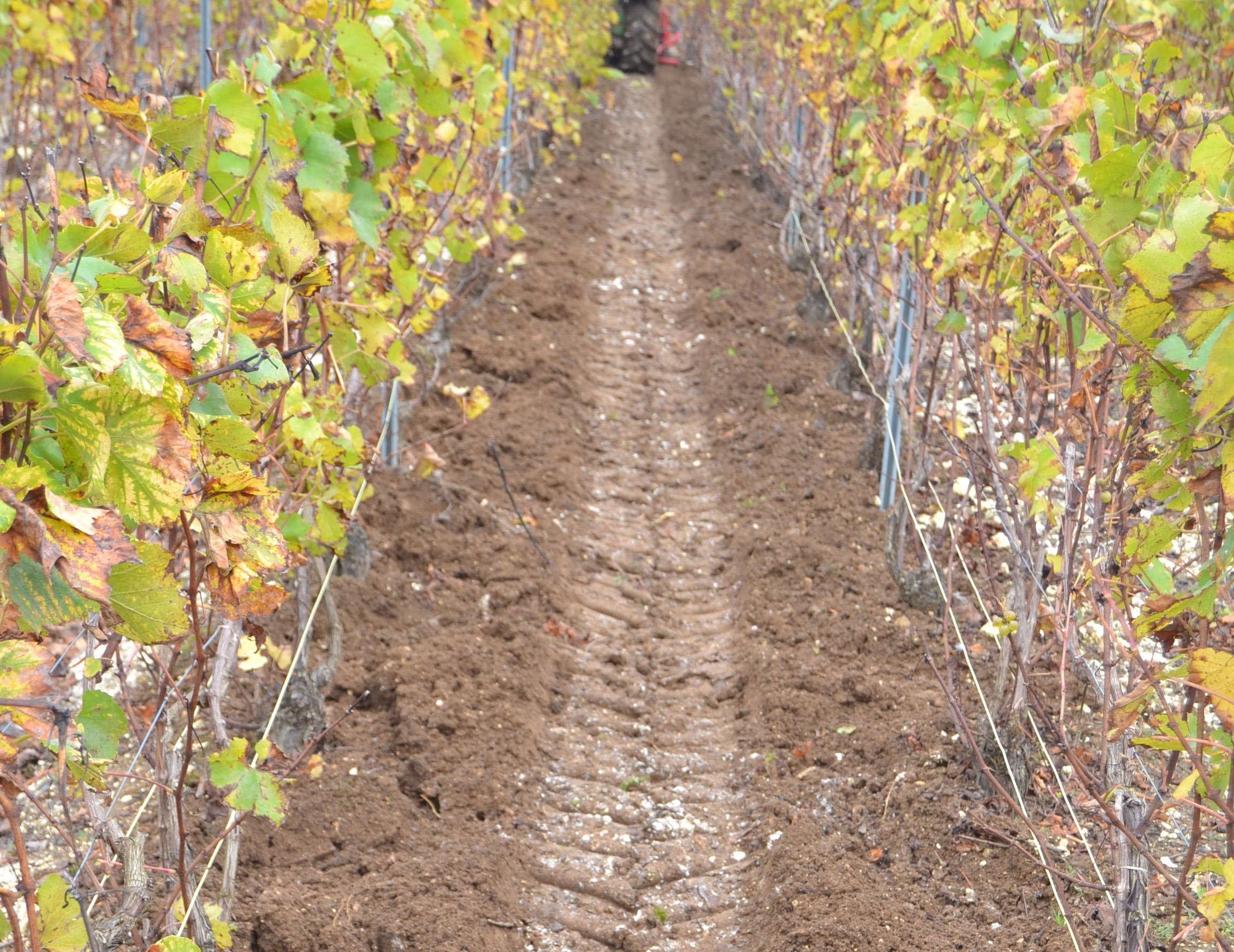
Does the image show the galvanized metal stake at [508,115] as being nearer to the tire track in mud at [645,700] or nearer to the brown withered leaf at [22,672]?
the tire track in mud at [645,700]

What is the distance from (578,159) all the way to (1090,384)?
930 cm

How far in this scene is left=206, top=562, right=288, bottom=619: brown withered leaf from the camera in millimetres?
1478

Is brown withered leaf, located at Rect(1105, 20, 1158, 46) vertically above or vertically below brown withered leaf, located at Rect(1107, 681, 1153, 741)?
above

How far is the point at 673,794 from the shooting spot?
3.17 meters

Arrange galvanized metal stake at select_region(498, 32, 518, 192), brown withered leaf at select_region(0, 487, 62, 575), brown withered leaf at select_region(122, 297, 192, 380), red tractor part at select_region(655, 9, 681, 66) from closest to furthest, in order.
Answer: brown withered leaf at select_region(0, 487, 62, 575) < brown withered leaf at select_region(122, 297, 192, 380) < galvanized metal stake at select_region(498, 32, 518, 192) < red tractor part at select_region(655, 9, 681, 66)

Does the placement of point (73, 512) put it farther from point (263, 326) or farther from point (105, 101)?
point (105, 101)

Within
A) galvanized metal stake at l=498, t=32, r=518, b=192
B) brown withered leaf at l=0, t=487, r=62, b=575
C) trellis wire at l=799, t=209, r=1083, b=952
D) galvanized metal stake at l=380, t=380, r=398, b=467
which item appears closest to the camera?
brown withered leaf at l=0, t=487, r=62, b=575

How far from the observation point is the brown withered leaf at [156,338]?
1.13 metres

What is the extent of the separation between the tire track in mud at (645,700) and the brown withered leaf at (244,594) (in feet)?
4.83

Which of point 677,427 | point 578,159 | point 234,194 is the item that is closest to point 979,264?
point 234,194

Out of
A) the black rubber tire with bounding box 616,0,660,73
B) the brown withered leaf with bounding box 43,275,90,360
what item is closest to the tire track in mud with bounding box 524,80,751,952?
the brown withered leaf with bounding box 43,275,90,360

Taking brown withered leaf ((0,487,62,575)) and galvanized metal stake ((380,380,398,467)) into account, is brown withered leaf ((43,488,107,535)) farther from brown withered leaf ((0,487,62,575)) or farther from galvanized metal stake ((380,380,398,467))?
galvanized metal stake ((380,380,398,467))

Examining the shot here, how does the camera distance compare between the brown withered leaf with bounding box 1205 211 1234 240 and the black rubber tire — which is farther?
the black rubber tire

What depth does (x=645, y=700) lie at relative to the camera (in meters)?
3.62
